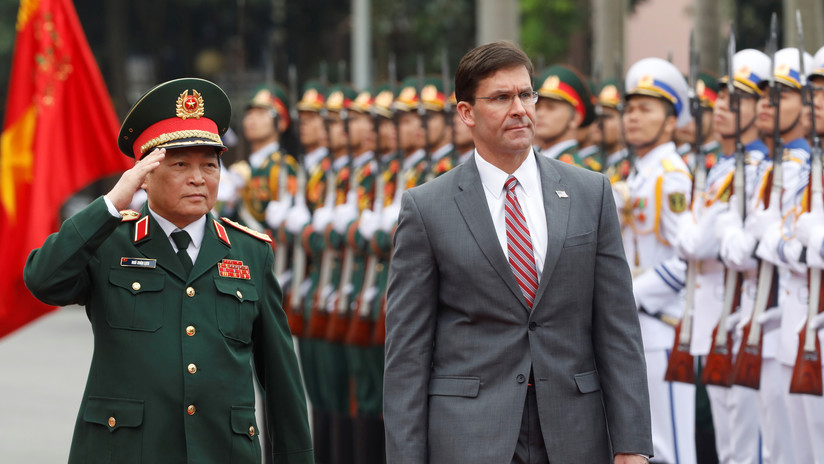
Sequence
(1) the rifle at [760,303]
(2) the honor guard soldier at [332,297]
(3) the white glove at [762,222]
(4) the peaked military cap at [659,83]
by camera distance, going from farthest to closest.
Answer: (2) the honor guard soldier at [332,297]
(4) the peaked military cap at [659,83]
(1) the rifle at [760,303]
(3) the white glove at [762,222]

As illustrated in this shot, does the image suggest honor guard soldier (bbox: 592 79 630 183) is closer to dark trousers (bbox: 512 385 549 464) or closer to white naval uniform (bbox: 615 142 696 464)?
white naval uniform (bbox: 615 142 696 464)

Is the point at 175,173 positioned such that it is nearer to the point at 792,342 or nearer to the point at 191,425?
the point at 191,425

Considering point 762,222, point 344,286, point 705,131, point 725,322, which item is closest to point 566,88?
point 705,131

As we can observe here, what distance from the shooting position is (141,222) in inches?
165

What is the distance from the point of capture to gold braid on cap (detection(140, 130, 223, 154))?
4191 mm

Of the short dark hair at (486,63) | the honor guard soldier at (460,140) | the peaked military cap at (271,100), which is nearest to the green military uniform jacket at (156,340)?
the short dark hair at (486,63)

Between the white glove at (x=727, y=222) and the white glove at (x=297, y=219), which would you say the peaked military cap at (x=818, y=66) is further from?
the white glove at (x=297, y=219)

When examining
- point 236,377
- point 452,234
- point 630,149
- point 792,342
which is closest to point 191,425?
point 236,377

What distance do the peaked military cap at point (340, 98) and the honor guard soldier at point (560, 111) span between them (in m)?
2.09

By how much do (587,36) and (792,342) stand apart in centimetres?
1509

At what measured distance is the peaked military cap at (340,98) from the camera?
10.1 meters

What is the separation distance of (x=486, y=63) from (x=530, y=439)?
3.38 feet

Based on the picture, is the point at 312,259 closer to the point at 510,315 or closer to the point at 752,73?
the point at 752,73

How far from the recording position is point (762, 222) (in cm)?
641
